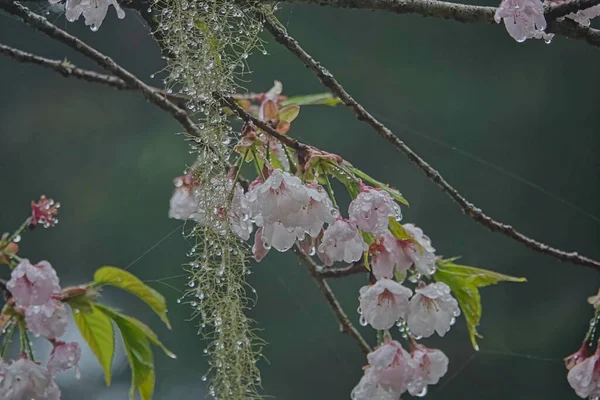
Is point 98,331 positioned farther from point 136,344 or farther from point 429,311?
point 429,311

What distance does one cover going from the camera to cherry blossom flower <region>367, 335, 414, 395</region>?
35cm

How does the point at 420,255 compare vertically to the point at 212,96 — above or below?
below

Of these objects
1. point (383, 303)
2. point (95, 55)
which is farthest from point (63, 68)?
point (383, 303)

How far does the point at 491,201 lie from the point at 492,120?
0.34ft

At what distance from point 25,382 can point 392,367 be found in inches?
8.4

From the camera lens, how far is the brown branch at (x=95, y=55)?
37cm

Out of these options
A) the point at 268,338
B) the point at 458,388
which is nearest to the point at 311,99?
the point at 268,338

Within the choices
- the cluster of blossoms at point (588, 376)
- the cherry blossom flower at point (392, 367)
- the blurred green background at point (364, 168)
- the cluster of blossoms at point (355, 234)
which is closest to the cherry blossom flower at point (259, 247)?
the cluster of blossoms at point (355, 234)

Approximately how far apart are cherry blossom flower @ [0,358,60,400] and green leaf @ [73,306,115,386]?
0.05 m

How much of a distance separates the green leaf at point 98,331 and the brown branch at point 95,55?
14 centimetres

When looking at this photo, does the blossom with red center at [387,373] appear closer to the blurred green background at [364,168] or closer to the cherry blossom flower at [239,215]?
the cherry blossom flower at [239,215]

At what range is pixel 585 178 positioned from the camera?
0.79 meters

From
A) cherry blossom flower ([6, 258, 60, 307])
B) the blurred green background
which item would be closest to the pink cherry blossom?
cherry blossom flower ([6, 258, 60, 307])

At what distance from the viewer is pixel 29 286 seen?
376 millimetres
